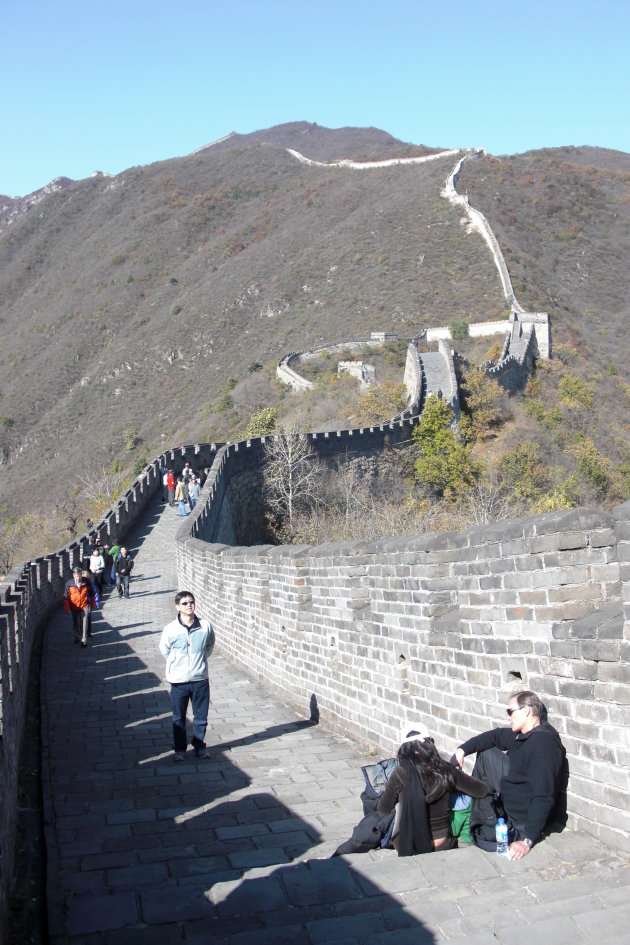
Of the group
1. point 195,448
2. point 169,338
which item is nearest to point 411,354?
point 195,448

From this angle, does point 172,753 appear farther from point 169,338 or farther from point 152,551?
point 169,338

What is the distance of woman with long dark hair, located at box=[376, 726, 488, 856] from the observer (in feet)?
14.2

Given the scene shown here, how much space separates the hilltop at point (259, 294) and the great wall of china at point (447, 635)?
27329mm

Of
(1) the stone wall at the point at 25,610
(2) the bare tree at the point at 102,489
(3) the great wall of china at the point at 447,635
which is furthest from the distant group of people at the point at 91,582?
(2) the bare tree at the point at 102,489

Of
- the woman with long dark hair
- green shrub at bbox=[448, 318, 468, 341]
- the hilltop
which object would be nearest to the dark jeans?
the woman with long dark hair

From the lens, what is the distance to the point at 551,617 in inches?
175

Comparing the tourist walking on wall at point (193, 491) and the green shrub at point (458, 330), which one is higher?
the green shrub at point (458, 330)

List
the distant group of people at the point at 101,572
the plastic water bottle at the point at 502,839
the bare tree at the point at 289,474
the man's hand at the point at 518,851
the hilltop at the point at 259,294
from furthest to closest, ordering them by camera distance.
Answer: the hilltop at the point at 259,294 < the bare tree at the point at 289,474 < the distant group of people at the point at 101,572 < the plastic water bottle at the point at 502,839 < the man's hand at the point at 518,851

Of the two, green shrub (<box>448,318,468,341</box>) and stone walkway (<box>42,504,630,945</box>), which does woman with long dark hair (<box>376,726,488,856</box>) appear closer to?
stone walkway (<box>42,504,630,945</box>)

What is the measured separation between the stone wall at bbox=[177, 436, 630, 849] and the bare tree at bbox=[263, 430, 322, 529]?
73.0ft

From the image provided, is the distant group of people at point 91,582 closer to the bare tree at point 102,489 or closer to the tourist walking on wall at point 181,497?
the tourist walking on wall at point 181,497

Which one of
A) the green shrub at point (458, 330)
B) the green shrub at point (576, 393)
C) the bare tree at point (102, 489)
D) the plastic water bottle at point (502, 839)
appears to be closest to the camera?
the plastic water bottle at point (502, 839)

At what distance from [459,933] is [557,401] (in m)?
43.1

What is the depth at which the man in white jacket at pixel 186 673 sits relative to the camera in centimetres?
680
